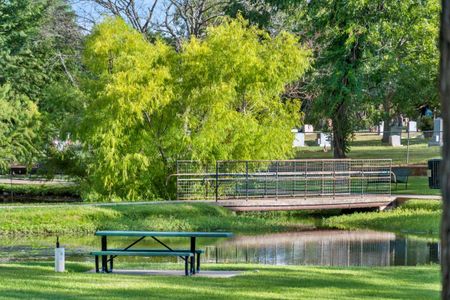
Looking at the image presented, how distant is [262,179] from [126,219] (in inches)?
249

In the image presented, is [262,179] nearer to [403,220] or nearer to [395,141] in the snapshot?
[403,220]

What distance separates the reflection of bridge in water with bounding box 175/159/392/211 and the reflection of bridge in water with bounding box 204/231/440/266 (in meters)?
3.84

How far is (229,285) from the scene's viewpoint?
13.6 m

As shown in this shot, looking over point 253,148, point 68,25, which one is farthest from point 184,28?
point 253,148

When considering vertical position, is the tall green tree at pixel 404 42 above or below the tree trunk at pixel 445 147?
above

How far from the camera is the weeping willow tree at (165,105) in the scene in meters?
31.7

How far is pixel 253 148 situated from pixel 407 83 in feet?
71.4

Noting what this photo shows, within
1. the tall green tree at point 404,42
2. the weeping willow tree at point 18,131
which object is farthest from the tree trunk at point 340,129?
the weeping willow tree at point 18,131

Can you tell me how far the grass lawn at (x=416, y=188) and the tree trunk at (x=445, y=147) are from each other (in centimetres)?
3007

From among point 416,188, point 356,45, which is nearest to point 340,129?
point 356,45

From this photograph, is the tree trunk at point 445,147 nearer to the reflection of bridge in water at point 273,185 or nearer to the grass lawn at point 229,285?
the grass lawn at point 229,285

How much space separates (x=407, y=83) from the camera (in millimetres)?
53219

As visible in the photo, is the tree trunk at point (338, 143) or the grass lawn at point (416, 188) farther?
the tree trunk at point (338, 143)

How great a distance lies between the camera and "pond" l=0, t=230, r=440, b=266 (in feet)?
70.5
